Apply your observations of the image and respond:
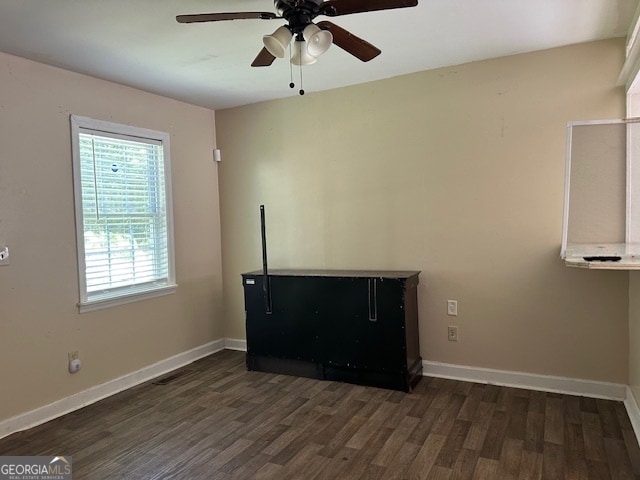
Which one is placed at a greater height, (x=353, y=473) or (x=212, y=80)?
(x=212, y=80)

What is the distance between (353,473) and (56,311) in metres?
2.33

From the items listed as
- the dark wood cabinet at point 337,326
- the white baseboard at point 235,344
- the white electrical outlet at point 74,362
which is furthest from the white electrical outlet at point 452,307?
the white electrical outlet at point 74,362

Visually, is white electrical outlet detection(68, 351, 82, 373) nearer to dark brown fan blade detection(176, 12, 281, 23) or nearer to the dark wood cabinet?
the dark wood cabinet

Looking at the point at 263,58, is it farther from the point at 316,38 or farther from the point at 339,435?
the point at 339,435

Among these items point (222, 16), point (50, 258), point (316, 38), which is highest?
→ point (222, 16)

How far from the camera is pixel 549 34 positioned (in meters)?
2.92

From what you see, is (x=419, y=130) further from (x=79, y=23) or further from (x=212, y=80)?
(x=79, y=23)

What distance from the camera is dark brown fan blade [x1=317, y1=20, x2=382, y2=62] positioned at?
221 centimetres

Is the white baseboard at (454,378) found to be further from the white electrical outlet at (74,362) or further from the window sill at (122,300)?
the window sill at (122,300)

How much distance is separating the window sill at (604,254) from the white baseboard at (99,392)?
3.30m

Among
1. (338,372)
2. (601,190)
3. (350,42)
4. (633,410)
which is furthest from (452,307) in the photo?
(350,42)

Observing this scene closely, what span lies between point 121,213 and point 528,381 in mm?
3432

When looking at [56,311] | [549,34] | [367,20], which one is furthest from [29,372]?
[549,34]

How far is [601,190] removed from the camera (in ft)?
8.39
